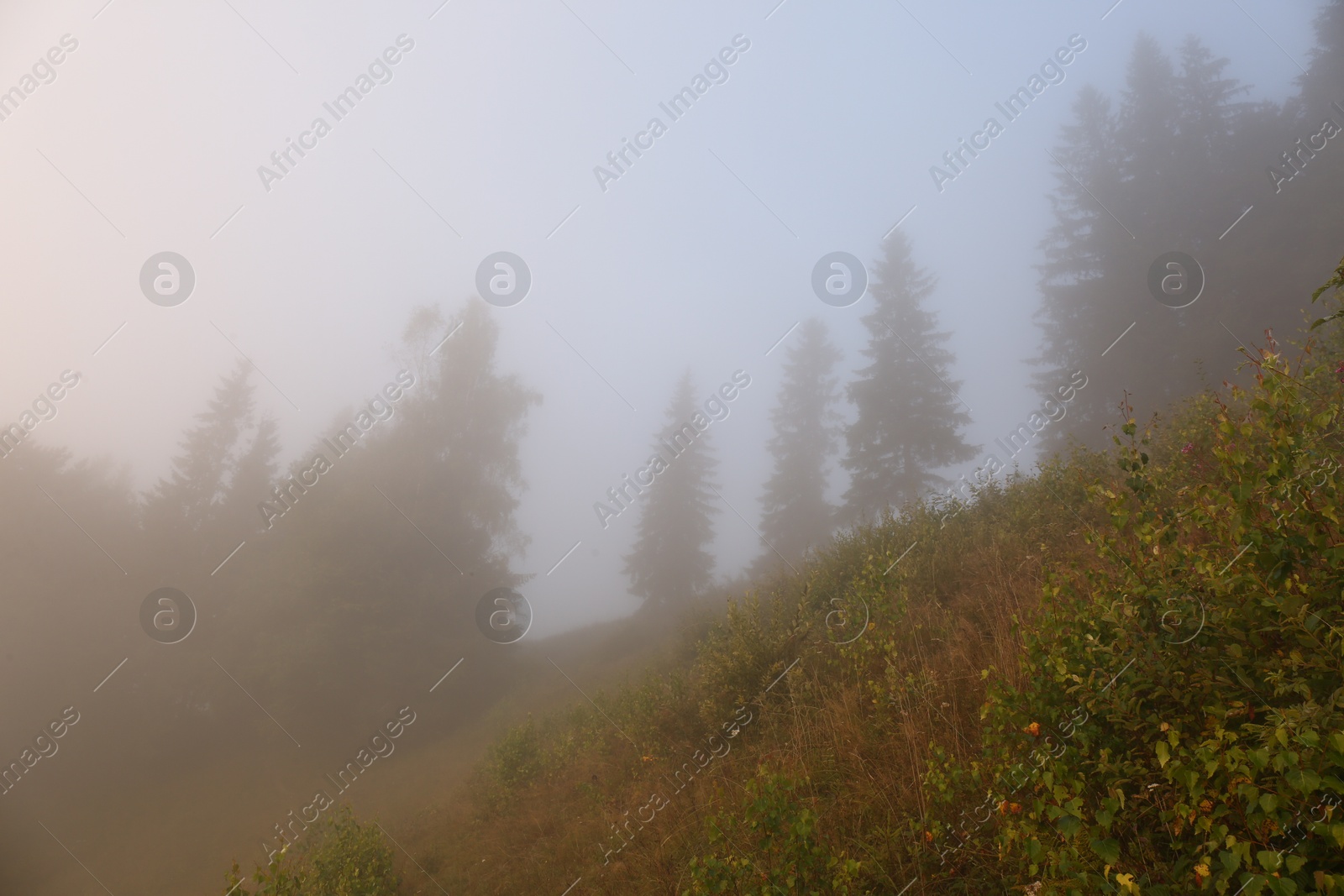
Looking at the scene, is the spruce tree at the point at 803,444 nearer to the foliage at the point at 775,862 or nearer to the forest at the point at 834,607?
the forest at the point at 834,607

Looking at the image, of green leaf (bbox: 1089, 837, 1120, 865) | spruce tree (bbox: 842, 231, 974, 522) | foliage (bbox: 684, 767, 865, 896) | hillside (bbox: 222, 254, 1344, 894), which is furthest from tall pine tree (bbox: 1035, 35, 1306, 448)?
green leaf (bbox: 1089, 837, 1120, 865)

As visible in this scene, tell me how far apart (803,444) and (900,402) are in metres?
7.06

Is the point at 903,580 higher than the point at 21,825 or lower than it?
lower

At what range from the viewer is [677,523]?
28469 mm

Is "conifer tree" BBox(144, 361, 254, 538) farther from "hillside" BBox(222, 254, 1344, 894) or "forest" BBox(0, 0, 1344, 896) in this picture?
"hillside" BBox(222, 254, 1344, 894)

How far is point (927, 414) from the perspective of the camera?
20438 millimetres

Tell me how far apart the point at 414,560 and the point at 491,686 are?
17.1 ft

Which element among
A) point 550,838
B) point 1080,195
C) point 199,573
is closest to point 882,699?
point 550,838

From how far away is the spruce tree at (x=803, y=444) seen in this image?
25.8m

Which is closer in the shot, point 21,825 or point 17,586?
point 21,825

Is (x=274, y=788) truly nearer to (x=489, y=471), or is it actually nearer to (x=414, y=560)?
(x=414, y=560)

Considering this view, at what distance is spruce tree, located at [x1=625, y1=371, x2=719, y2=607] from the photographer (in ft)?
90.4

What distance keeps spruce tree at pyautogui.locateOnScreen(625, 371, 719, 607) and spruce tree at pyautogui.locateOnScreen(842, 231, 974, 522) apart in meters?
9.13

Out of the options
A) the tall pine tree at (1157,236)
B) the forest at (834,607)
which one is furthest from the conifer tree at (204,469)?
the tall pine tree at (1157,236)
